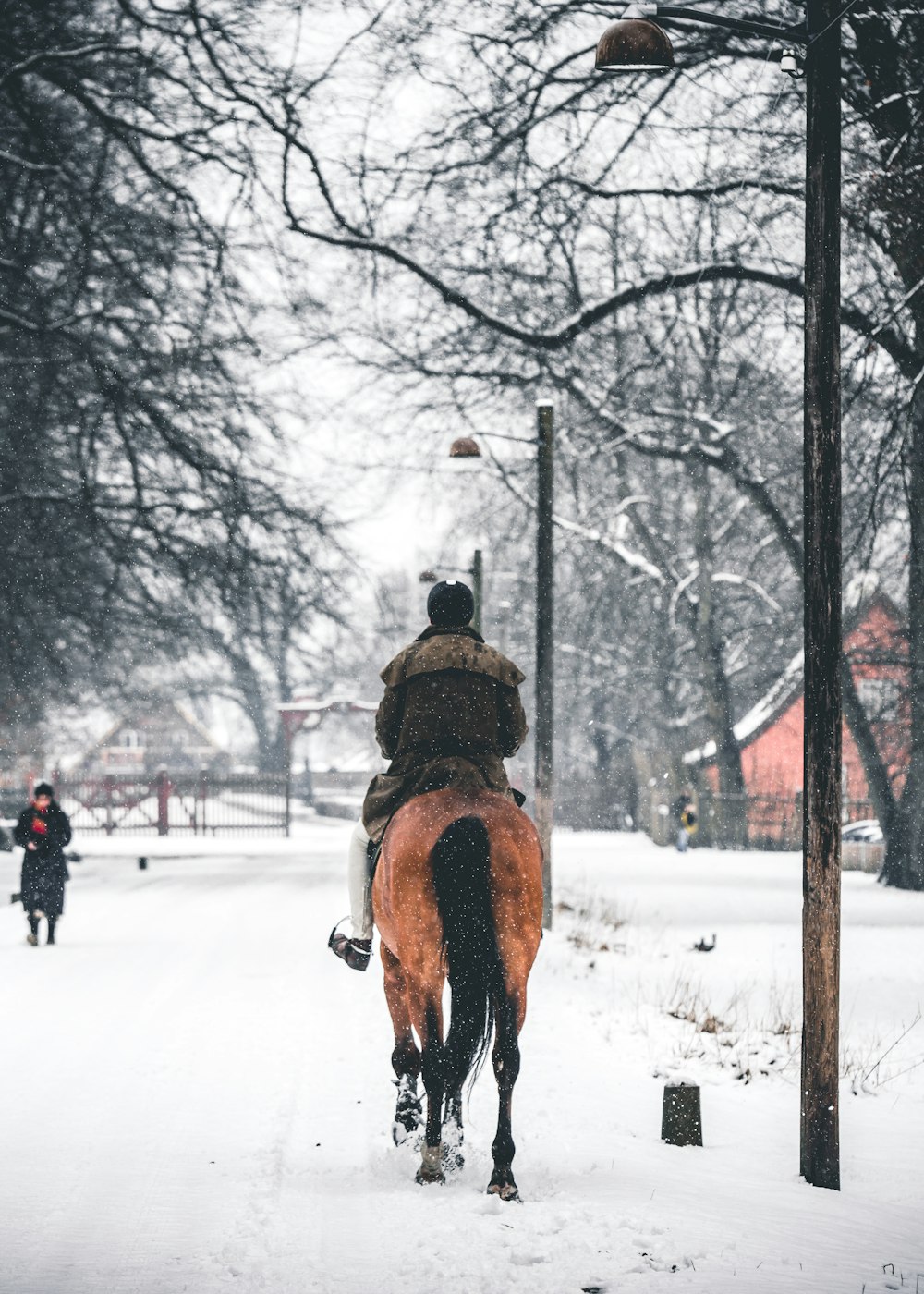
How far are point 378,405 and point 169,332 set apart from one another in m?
3.87

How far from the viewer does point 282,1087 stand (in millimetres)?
8289

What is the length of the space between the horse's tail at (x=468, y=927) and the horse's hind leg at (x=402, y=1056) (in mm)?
749

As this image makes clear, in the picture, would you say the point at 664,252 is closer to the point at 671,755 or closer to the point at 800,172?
the point at 800,172

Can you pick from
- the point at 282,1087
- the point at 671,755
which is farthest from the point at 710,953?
the point at 671,755

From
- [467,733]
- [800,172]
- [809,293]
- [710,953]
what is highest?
[800,172]

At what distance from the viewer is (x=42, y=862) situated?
15.6 m

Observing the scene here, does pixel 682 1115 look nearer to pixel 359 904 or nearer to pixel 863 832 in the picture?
pixel 359 904

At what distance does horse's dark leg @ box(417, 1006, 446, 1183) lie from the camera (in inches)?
247

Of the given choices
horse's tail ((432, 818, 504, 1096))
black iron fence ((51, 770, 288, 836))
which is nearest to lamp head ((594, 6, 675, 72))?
horse's tail ((432, 818, 504, 1096))

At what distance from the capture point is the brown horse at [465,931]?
6.12 metres

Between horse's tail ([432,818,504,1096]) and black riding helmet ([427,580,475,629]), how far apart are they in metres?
1.12

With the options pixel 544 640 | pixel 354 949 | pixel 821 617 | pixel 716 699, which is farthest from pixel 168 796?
pixel 821 617

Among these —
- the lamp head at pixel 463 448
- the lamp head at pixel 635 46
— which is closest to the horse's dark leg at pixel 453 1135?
the lamp head at pixel 635 46

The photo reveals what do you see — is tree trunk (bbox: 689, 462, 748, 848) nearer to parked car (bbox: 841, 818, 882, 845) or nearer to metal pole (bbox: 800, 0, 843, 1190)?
parked car (bbox: 841, 818, 882, 845)
